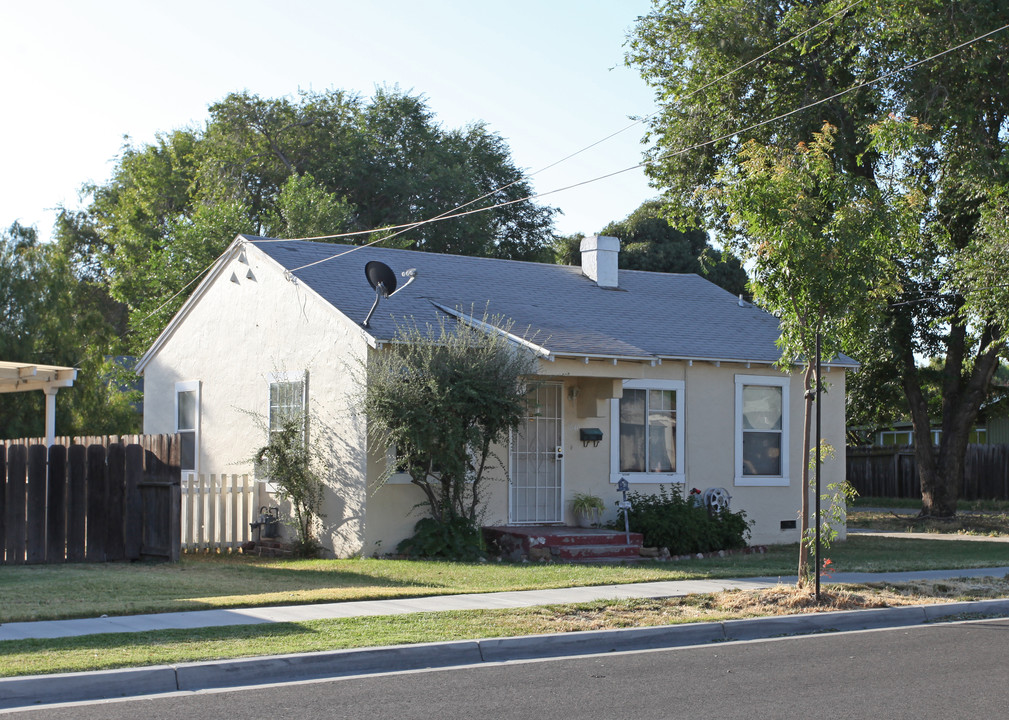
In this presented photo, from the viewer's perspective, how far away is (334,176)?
42438mm

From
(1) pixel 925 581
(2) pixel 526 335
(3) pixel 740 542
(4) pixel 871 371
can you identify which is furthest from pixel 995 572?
(4) pixel 871 371

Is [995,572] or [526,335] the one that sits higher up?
[526,335]

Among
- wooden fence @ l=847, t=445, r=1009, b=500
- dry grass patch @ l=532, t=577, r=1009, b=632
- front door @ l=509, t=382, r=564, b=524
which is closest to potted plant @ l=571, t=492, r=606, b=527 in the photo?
front door @ l=509, t=382, r=564, b=524

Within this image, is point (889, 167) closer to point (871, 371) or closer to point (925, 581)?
point (871, 371)

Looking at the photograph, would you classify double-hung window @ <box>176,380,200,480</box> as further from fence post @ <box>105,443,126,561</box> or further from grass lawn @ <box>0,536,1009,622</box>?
fence post @ <box>105,443,126,561</box>

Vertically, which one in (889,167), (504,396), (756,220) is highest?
(889,167)

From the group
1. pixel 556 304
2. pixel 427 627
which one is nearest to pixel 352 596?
pixel 427 627

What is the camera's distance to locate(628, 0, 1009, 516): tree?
2105 cm

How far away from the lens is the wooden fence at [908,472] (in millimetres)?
35062

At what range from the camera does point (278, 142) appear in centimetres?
4303

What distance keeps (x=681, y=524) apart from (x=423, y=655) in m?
9.05

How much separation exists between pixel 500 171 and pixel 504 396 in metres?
32.4

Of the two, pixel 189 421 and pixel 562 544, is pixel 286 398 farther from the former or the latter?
pixel 562 544

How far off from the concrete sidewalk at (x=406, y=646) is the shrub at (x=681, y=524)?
355 centimetres
